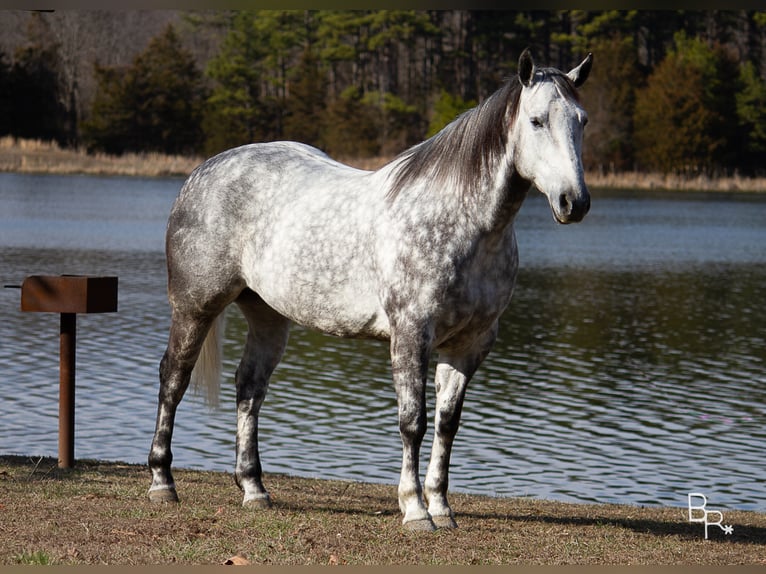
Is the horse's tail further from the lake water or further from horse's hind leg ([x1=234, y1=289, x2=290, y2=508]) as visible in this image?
the lake water

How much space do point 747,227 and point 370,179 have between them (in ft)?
121

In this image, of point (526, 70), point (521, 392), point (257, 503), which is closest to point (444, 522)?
point (257, 503)

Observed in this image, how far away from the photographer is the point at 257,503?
262 inches

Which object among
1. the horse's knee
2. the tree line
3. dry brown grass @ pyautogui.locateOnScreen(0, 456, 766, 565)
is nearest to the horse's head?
the horse's knee

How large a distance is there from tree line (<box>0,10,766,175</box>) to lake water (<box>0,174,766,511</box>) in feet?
154

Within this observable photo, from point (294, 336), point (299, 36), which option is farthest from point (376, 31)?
point (294, 336)

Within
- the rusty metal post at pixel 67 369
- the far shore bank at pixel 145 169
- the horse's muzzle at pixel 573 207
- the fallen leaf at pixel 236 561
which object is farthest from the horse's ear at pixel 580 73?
the far shore bank at pixel 145 169

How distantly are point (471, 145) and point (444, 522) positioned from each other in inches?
71.8

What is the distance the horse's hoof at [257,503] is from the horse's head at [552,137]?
2263 millimetres

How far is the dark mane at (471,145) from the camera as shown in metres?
5.84

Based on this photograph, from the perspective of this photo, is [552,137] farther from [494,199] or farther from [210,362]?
[210,362]

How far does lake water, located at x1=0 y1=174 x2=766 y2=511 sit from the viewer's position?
9.87 metres

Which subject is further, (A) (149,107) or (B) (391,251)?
(A) (149,107)

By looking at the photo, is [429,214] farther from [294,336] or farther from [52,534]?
[294,336]
